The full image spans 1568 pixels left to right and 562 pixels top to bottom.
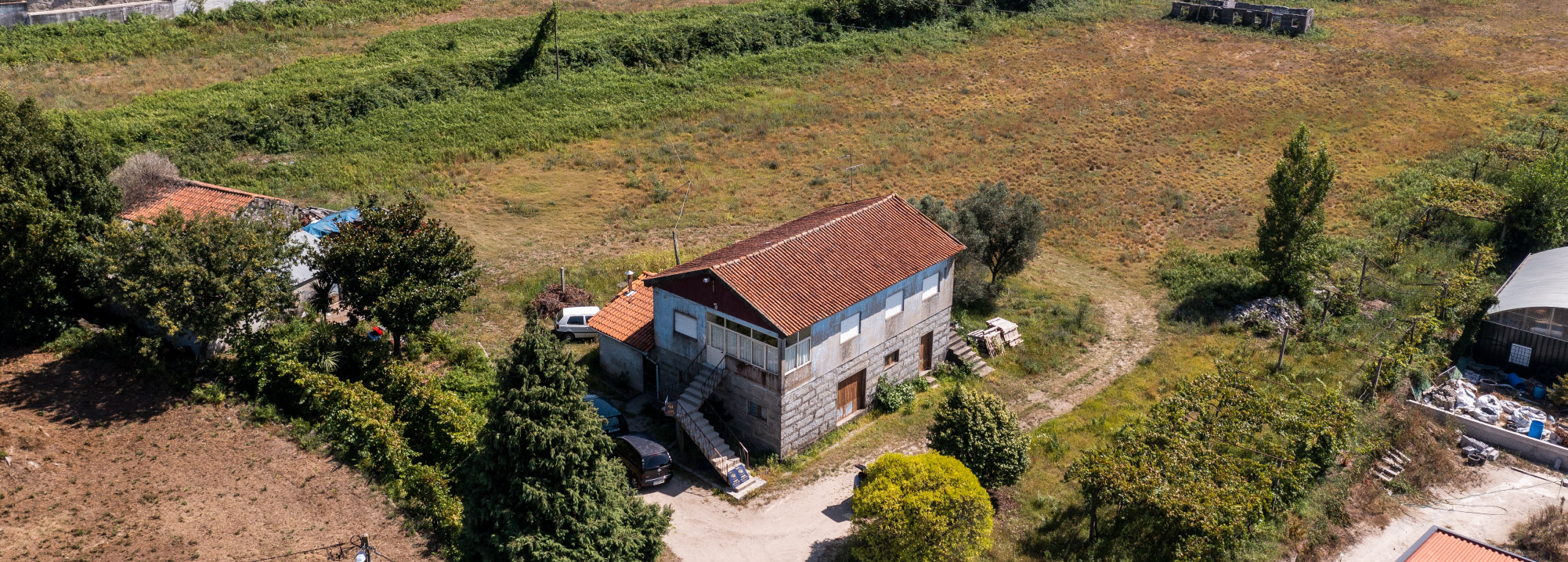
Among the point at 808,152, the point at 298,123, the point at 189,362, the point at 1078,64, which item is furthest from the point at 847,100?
the point at 189,362

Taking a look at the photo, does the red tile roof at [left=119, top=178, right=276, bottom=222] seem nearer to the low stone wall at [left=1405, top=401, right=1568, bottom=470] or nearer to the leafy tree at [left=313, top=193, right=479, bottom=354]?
the leafy tree at [left=313, top=193, right=479, bottom=354]

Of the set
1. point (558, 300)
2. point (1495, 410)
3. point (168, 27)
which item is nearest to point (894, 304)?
point (558, 300)

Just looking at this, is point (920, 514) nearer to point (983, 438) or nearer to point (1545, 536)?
point (983, 438)

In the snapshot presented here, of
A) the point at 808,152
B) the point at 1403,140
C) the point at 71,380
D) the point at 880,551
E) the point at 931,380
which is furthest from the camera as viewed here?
the point at 1403,140

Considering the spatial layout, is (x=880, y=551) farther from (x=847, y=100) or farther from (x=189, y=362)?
(x=847, y=100)

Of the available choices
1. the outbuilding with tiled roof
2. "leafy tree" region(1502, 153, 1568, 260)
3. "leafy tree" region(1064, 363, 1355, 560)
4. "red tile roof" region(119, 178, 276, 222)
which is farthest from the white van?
"leafy tree" region(1502, 153, 1568, 260)

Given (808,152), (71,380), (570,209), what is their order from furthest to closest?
(808,152) < (570,209) < (71,380)
